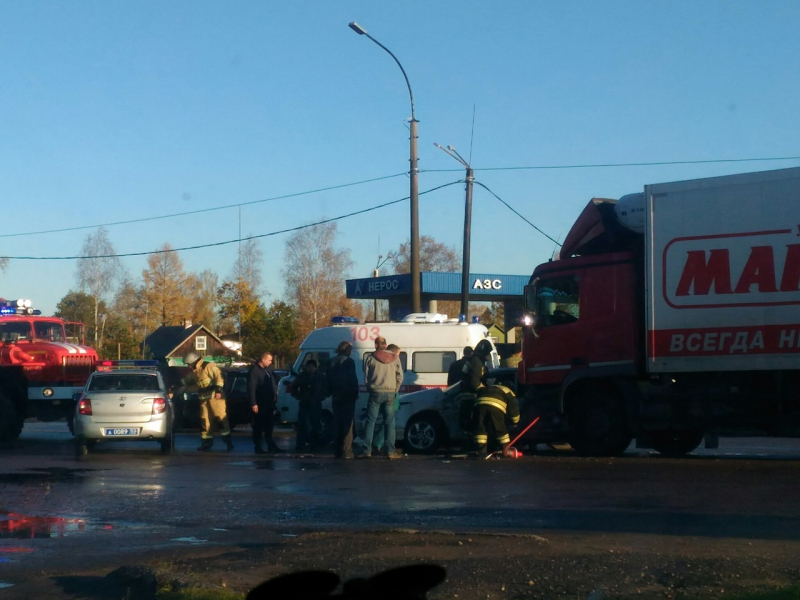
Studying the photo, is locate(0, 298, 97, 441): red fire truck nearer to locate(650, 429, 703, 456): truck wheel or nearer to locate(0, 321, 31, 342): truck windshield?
locate(0, 321, 31, 342): truck windshield

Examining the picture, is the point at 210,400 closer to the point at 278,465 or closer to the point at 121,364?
the point at 278,465

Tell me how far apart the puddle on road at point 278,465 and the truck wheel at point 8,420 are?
7.67 m

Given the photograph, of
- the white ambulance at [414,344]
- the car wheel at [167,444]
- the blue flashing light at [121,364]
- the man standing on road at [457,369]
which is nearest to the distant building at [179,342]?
the blue flashing light at [121,364]

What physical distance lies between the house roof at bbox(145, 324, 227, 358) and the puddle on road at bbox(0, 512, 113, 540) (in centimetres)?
6801

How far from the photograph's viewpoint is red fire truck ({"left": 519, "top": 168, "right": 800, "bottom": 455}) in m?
13.0

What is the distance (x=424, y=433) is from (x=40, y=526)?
7979 mm

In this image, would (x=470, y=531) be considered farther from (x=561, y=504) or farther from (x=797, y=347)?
(x=797, y=347)

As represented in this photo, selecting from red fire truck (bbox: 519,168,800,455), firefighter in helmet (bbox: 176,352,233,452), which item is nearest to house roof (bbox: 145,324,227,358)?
firefighter in helmet (bbox: 176,352,233,452)

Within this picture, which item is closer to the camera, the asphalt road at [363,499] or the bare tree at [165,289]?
the asphalt road at [363,499]

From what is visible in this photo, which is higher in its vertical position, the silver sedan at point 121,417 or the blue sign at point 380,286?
the blue sign at point 380,286

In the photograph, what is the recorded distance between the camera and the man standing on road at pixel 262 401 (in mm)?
16422

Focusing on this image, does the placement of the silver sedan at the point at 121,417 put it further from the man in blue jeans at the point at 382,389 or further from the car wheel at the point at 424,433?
the car wheel at the point at 424,433

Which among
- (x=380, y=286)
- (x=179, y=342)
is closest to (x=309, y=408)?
(x=380, y=286)

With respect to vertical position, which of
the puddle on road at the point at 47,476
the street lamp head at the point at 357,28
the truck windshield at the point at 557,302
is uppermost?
the street lamp head at the point at 357,28
